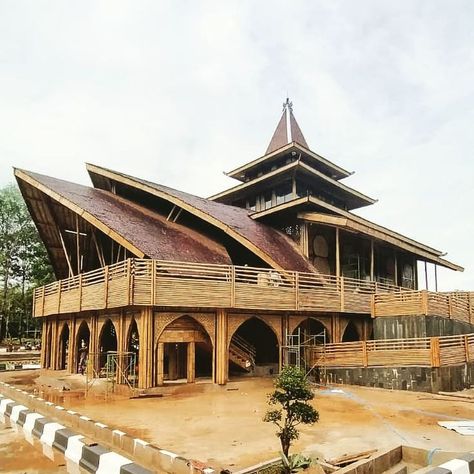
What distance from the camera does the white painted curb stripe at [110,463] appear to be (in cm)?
527

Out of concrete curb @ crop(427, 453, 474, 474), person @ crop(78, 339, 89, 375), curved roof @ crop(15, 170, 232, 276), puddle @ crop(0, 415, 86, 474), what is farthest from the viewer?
person @ crop(78, 339, 89, 375)

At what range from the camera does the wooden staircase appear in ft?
50.3

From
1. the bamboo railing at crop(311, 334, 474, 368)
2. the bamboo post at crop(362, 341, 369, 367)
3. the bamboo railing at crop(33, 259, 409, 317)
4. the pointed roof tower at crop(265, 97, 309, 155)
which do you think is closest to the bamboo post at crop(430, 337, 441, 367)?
the bamboo railing at crop(311, 334, 474, 368)

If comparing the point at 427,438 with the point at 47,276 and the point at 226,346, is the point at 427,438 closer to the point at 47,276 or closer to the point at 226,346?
the point at 226,346

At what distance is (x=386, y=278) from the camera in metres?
22.4

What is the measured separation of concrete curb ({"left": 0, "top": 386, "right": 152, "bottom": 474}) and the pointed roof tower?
22.1m

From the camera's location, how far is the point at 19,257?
1458 inches

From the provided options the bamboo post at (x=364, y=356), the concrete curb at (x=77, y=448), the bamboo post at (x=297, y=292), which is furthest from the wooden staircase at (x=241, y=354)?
the concrete curb at (x=77, y=448)

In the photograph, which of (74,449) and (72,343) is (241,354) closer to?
(72,343)

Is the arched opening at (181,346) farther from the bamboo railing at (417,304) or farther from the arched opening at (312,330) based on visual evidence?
the bamboo railing at (417,304)

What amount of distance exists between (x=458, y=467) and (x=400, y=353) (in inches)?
338

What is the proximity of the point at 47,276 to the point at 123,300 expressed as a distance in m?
26.2

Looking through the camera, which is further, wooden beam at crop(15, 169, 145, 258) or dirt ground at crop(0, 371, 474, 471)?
wooden beam at crop(15, 169, 145, 258)

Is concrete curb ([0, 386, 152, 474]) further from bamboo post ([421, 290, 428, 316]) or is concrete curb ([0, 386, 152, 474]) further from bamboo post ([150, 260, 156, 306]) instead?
bamboo post ([421, 290, 428, 316])
